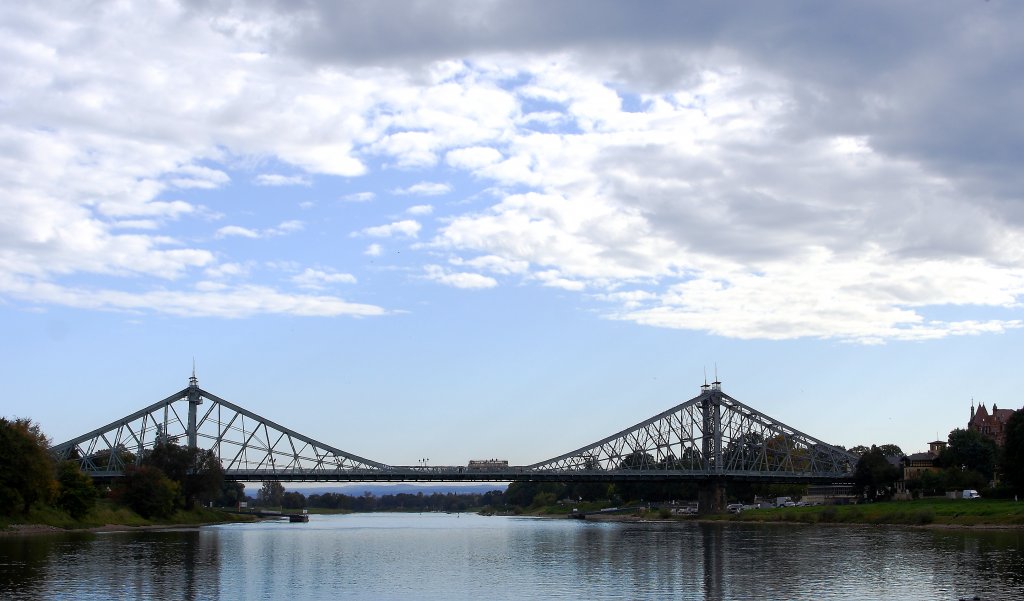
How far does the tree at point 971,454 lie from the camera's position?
460ft

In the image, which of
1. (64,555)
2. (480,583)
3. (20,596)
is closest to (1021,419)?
(480,583)

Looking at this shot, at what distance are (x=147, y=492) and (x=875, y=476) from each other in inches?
3538

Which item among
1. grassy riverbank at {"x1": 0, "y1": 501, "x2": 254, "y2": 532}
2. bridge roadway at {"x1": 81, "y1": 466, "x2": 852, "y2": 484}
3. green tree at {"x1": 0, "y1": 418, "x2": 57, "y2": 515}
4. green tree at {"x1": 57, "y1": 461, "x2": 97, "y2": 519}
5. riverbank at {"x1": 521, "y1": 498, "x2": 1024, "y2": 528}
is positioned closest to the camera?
green tree at {"x1": 0, "y1": 418, "x2": 57, "y2": 515}

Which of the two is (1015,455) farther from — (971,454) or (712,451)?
(712,451)

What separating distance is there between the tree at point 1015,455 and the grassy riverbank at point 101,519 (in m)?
89.6

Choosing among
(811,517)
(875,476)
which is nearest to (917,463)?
(875,476)

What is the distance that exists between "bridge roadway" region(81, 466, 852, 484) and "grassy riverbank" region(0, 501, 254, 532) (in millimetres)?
8507

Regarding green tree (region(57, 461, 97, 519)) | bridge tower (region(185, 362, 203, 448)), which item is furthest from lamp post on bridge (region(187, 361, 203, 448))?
green tree (region(57, 461, 97, 519))

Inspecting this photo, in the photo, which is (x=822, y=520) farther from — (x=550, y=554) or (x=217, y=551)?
(x=217, y=551)

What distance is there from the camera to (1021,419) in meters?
111

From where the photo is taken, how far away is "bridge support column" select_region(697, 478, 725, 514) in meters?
168

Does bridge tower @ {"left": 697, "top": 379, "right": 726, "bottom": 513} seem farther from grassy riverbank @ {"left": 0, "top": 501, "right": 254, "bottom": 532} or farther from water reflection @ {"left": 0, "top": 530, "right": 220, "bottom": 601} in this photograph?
water reflection @ {"left": 0, "top": 530, "right": 220, "bottom": 601}

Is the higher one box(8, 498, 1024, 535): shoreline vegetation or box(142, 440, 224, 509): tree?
box(142, 440, 224, 509): tree

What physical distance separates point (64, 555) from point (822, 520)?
86818 mm
